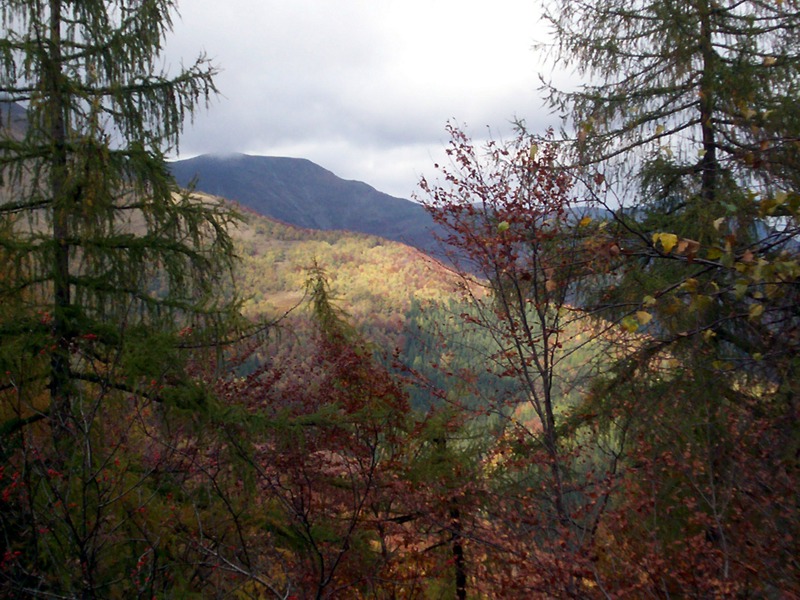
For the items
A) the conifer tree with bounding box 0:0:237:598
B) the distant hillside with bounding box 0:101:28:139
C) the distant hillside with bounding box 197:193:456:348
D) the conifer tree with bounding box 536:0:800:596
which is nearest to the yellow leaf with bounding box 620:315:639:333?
the conifer tree with bounding box 536:0:800:596

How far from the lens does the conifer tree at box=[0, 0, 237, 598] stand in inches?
198

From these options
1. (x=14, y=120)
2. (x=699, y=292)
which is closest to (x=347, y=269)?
(x=14, y=120)

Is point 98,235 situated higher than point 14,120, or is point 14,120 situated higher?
point 14,120

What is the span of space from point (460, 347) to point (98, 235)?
3465mm

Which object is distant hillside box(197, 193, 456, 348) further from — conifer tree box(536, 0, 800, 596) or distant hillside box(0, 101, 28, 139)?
distant hillside box(0, 101, 28, 139)

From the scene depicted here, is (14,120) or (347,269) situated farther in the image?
(347,269)

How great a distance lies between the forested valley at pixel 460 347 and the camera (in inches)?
162

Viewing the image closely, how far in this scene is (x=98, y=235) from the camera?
5348 mm

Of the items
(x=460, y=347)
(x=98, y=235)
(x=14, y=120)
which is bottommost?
(x=460, y=347)

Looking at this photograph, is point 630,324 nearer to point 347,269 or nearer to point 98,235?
point 98,235

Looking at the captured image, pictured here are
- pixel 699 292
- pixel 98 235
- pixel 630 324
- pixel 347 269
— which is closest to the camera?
pixel 630 324

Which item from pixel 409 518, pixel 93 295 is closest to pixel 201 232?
pixel 93 295

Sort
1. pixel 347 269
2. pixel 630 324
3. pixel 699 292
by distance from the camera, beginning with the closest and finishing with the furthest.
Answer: pixel 630 324 < pixel 699 292 < pixel 347 269

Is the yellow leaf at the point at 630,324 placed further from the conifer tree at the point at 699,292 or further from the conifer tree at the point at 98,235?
the conifer tree at the point at 98,235
